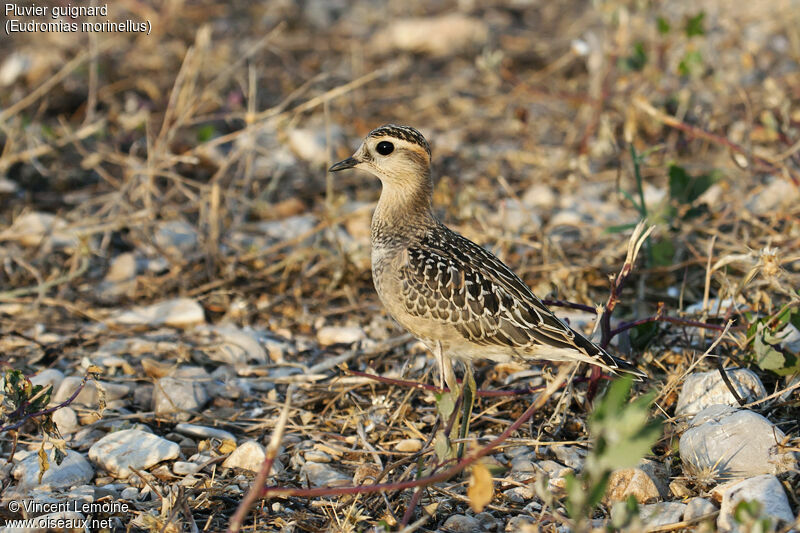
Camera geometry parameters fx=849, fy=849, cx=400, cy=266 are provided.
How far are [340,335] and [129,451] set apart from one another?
1707 millimetres

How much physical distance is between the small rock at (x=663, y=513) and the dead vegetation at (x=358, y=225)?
0.21 m

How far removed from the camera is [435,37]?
393 inches

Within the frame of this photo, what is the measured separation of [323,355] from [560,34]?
256 inches

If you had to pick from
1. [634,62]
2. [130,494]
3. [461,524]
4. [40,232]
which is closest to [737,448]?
[461,524]

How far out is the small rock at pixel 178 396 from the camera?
4.63 metres

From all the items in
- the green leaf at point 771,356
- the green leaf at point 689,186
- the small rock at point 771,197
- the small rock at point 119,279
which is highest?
the green leaf at point 689,186

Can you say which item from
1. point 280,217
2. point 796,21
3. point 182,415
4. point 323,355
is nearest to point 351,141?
point 280,217

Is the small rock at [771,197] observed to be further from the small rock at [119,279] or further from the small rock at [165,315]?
the small rock at [119,279]

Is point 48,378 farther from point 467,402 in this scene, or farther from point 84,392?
point 467,402

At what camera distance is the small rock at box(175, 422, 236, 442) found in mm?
4426

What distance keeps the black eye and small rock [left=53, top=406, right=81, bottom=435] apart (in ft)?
7.27

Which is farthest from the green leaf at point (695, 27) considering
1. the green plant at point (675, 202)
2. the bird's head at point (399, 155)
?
the bird's head at point (399, 155)

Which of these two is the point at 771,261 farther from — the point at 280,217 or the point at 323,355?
the point at 280,217

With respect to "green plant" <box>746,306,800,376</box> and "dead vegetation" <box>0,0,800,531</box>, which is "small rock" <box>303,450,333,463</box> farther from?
"green plant" <box>746,306,800,376</box>
